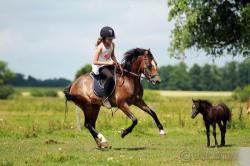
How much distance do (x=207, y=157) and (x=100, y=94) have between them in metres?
3.97

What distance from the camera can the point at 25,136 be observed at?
2483cm

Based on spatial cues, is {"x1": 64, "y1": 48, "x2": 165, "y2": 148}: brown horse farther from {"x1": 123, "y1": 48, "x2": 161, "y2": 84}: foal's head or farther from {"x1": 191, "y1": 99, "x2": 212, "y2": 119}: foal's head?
{"x1": 191, "y1": 99, "x2": 212, "y2": 119}: foal's head

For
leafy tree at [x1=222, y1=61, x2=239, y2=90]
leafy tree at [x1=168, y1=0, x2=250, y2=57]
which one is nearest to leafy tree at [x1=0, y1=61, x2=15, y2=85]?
leafy tree at [x1=222, y1=61, x2=239, y2=90]

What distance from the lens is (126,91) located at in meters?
18.5

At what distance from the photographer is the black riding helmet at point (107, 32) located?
58.6 feet

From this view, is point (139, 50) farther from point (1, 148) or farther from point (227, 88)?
point (227, 88)

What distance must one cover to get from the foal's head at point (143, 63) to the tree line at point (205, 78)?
14070 cm

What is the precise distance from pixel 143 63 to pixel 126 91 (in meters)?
0.94

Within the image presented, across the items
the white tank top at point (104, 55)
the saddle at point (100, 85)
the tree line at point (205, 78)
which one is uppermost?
the white tank top at point (104, 55)

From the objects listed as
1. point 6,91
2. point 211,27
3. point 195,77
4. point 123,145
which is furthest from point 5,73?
point 123,145

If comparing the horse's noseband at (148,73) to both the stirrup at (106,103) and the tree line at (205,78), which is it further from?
the tree line at (205,78)

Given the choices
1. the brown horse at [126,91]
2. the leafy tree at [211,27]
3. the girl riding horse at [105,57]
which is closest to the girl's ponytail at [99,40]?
the girl riding horse at [105,57]


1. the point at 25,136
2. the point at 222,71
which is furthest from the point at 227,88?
the point at 25,136

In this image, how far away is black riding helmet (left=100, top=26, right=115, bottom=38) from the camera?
703 inches
